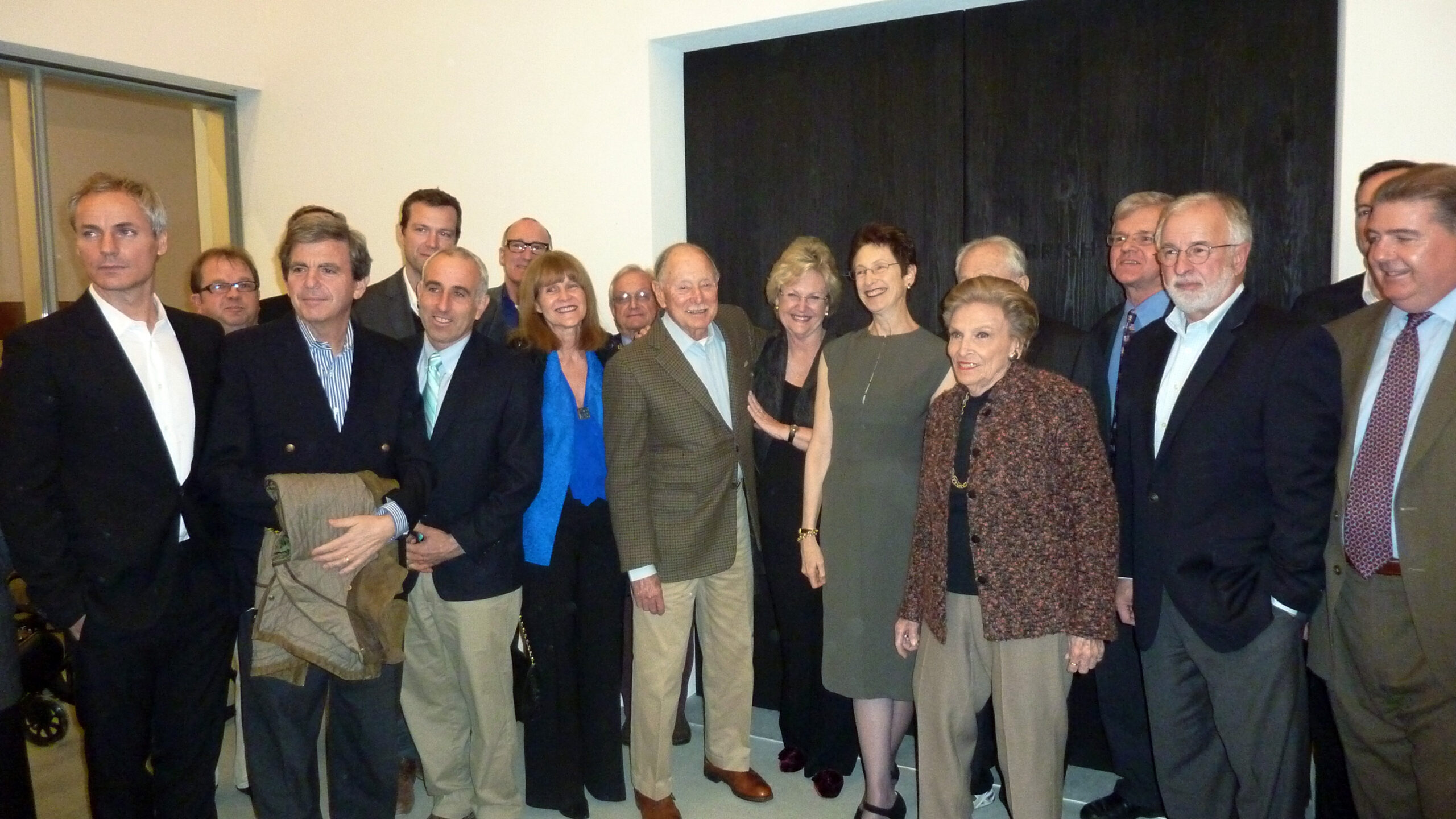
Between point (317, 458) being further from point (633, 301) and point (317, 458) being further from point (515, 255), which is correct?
point (515, 255)

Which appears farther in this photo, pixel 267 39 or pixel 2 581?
pixel 267 39

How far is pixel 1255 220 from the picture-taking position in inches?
132

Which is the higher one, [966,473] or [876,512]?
[966,473]

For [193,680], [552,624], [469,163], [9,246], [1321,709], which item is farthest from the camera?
Answer: [469,163]

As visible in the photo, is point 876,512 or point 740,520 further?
point 740,520

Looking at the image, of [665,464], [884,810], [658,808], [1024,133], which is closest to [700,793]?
[658,808]

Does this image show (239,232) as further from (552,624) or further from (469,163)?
(552,624)

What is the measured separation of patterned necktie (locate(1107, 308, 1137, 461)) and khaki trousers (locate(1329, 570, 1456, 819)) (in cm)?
68

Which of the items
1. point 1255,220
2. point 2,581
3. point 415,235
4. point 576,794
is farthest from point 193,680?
point 1255,220

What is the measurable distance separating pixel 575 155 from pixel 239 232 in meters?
2.17

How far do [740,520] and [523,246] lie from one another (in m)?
1.46

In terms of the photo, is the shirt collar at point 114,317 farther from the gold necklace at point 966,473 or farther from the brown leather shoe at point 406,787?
the gold necklace at point 966,473

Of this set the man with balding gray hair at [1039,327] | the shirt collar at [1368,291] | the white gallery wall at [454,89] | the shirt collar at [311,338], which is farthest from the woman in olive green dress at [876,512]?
the white gallery wall at [454,89]

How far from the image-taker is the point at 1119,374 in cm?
268
